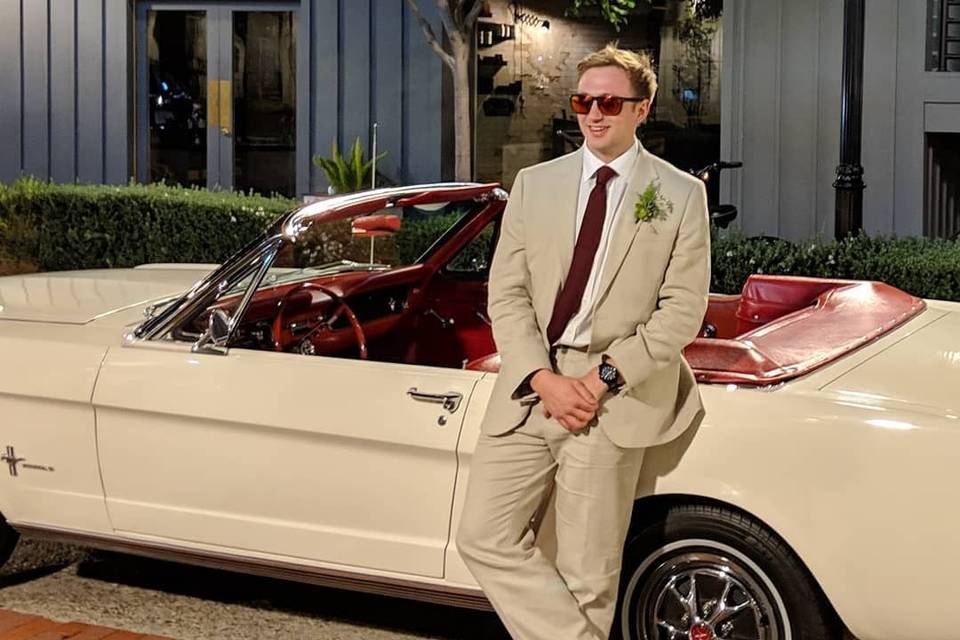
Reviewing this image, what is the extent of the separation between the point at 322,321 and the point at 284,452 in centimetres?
84

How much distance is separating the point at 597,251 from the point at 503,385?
1.40 feet

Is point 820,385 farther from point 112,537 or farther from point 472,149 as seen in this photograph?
point 472,149

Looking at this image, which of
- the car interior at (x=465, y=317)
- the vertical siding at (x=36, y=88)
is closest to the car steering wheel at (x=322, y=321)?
the car interior at (x=465, y=317)

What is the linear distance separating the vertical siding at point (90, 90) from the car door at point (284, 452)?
29.6 ft

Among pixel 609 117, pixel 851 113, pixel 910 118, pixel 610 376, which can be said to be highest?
pixel 910 118

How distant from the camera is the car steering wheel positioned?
4754 mm

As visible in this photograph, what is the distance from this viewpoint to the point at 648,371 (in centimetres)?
362

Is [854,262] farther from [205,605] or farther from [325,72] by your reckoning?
[325,72]

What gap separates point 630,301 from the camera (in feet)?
12.1

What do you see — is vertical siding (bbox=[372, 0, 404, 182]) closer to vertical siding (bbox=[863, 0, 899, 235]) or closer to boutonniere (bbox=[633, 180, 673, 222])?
vertical siding (bbox=[863, 0, 899, 235])

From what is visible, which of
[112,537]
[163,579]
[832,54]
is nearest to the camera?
[112,537]

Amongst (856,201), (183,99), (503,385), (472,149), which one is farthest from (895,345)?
(183,99)

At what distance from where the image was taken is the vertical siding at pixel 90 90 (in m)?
13.0

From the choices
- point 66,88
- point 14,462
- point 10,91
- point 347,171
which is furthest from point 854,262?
point 10,91
